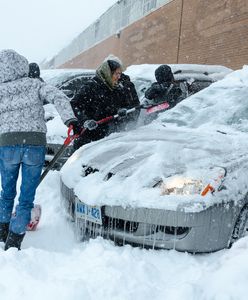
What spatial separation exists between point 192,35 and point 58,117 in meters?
9.26

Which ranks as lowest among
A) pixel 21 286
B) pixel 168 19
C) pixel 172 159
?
pixel 21 286

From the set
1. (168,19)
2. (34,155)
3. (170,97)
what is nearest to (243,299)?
(34,155)

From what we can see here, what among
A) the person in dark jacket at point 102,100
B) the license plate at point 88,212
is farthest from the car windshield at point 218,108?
the license plate at point 88,212

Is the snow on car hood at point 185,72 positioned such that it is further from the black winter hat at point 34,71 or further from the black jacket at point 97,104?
the black jacket at point 97,104

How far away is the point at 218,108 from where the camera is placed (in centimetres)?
478

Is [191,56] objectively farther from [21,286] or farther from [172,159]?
[21,286]

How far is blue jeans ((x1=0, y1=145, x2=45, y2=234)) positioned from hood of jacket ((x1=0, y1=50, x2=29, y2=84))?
1.80 feet

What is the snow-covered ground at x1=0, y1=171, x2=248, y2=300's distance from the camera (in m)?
2.63

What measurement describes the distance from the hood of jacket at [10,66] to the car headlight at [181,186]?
4.63 ft

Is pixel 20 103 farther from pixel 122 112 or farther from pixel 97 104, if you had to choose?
pixel 122 112

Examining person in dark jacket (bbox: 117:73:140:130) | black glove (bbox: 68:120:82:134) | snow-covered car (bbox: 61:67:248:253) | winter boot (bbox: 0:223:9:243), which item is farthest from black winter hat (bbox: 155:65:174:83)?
winter boot (bbox: 0:223:9:243)

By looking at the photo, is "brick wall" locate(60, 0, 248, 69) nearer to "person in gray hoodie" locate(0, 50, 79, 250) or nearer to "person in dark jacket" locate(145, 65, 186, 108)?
"person in dark jacket" locate(145, 65, 186, 108)

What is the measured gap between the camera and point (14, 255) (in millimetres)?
3037

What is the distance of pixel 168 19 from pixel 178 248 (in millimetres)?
14628
